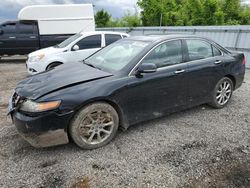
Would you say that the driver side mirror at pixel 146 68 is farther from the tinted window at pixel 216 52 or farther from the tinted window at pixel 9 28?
the tinted window at pixel 9 28

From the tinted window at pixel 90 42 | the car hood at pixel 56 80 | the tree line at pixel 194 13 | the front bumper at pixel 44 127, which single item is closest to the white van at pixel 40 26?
the tinted window at pixel 90 42

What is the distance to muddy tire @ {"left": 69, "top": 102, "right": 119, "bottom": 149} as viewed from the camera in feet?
9.36

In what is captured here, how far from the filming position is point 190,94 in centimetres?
383

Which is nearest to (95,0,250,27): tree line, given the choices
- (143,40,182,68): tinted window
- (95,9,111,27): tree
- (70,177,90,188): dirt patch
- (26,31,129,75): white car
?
(95,9,111,27): tree

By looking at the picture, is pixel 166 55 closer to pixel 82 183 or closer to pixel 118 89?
pixel 118 89

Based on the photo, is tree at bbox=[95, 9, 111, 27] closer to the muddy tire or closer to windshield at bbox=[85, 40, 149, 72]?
windshield at bbox=[85, 40, 149, 72]

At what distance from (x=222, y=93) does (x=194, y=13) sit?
1447 cm

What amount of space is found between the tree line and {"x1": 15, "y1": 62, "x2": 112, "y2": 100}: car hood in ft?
48.2

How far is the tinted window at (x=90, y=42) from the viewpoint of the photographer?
6.79 meters

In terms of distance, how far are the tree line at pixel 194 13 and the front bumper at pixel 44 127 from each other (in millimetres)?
15504

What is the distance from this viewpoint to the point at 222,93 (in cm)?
437

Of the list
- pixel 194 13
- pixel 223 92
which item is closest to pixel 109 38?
pixel 223 92

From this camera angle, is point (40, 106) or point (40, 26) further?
point (40, 26)

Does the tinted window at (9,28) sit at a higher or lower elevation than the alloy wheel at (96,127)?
higher
